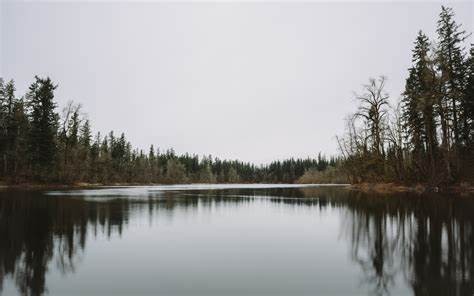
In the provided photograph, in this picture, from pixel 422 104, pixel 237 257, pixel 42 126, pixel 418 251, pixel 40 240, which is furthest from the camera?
pixel 42 126

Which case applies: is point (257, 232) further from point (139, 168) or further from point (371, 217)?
point (139, 168)

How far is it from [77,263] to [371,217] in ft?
50.5

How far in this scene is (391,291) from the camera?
6.93 meters

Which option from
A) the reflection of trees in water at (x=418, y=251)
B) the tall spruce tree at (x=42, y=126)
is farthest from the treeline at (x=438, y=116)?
the tall spruce tree at (x=42, y=126)

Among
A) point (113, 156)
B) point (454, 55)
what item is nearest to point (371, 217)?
point (454, 55)

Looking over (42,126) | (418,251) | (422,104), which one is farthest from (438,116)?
(42,126)

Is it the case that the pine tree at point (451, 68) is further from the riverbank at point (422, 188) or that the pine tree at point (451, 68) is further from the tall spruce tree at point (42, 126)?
the tall spruce tree at point (42, 126)

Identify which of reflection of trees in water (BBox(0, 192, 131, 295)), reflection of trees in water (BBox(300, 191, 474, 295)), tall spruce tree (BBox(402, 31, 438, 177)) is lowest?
reflection of trees in water (BBox(300, 191, 474, 295))

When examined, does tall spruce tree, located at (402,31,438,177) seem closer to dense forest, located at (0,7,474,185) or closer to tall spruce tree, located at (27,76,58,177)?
dense forest, located at (0,7,474,185)

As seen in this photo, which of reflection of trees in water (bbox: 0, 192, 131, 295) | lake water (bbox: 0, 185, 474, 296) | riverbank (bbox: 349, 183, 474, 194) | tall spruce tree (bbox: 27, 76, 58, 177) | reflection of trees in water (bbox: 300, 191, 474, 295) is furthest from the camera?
tall spruce tree (bbox: 27, 76, 58, 177)

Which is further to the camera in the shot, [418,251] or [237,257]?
[418,251]

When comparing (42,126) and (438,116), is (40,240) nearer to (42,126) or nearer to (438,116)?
(438,116)

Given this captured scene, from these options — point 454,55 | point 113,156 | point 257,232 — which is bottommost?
point 257,232

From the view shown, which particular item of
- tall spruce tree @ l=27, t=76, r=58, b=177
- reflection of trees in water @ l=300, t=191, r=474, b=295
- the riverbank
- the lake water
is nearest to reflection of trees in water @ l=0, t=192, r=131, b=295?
the lake water
